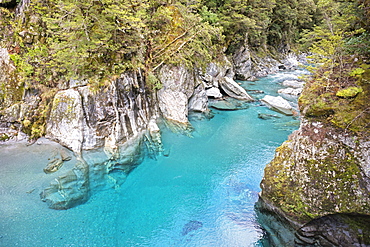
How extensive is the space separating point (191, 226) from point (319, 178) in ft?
13.9

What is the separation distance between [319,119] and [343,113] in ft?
2.01

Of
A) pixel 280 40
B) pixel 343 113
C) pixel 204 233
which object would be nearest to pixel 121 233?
pixel 204 233

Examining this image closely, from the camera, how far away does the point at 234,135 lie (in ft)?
43.8

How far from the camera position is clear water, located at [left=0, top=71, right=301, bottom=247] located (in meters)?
6.64

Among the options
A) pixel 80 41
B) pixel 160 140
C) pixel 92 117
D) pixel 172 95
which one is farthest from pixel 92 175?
pixel 172 95

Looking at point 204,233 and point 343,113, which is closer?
point 343,113

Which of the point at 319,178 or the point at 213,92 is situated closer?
the point at 319,178

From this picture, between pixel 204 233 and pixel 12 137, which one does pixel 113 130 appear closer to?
pixel 12 137

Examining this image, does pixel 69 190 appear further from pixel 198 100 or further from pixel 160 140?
pixel 198 100

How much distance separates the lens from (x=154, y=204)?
807cm

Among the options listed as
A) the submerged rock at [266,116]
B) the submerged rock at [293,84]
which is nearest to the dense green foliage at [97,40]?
the submerged rock at [266,116]

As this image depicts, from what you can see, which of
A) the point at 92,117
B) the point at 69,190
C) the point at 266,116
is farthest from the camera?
the point at 266,116

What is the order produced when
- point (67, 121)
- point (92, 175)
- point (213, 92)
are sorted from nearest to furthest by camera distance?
point (92, 175) < point (67, 121) < point (213, 92)

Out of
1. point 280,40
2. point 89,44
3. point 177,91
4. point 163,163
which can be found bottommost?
point 163,163
